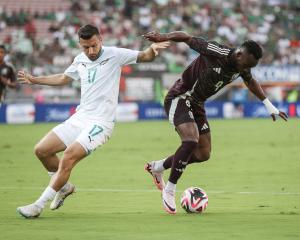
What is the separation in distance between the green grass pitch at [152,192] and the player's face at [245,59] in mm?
1913

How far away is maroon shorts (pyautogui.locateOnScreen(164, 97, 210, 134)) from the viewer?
11625 millimetres

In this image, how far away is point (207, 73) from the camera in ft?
38.0

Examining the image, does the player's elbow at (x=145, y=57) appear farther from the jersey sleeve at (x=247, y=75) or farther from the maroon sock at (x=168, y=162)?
the maroon sock at (x=168, y=162)

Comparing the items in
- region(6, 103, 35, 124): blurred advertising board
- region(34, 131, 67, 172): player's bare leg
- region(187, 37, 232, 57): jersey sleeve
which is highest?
region(187, 37, 232, 57): jersey sleeve

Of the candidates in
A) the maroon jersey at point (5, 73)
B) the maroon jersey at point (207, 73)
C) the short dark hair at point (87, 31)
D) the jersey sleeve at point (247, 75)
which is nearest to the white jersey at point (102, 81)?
the short dark hair at point (87, 31)

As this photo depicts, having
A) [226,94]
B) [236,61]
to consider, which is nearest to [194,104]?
[236,61]

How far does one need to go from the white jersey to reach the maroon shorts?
1.12m

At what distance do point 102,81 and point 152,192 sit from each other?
3402 mm

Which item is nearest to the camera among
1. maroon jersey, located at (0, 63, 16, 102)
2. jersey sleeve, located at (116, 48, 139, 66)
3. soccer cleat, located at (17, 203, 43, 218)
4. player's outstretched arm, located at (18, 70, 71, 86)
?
soccer cleat, located at (17, 203, 43, 218)

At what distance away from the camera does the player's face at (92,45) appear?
10.7 m

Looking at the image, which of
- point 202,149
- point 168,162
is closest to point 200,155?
point 202,149

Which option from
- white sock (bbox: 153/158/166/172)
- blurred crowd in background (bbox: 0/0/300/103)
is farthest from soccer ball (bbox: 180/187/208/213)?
blurred crowd in background (bbox: 0/0/300/103)

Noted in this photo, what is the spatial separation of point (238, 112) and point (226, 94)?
2365mm

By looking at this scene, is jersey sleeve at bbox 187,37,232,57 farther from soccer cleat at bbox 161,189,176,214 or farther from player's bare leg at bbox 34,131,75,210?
A: player's bare leg at bbox 34,131,75,210
